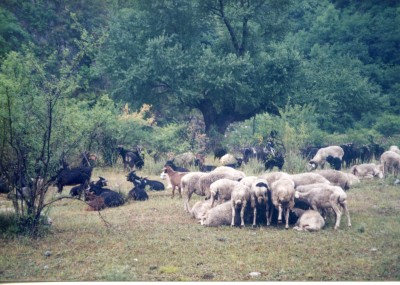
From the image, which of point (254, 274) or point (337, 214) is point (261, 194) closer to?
point (337, 214)

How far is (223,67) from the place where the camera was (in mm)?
20219

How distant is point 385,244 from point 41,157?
19.6 feet

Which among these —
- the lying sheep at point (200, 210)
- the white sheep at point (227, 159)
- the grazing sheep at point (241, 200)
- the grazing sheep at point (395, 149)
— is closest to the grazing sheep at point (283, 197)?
the grazing sheep at point (241, 200)

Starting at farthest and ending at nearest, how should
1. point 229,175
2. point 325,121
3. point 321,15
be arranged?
1. point 325,121
2. point 321,15
3. point 229,175

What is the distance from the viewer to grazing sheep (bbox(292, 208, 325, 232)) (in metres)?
9.27

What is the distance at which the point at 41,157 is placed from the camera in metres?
9.48

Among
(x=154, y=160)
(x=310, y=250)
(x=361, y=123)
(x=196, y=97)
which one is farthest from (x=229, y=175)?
(x=196, y=97)

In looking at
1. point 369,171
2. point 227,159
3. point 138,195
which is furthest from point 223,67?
point 138,195

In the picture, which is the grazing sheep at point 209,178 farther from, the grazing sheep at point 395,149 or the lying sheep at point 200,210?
the grazing sheep at point 395,149

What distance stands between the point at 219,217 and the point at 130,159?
7821 millimetres

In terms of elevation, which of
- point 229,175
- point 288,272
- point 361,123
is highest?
point 361,123

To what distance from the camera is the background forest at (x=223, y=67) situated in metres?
14.3

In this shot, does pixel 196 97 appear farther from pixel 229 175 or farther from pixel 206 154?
pixel 229 175

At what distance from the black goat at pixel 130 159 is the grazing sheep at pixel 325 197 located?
26.8 feet
